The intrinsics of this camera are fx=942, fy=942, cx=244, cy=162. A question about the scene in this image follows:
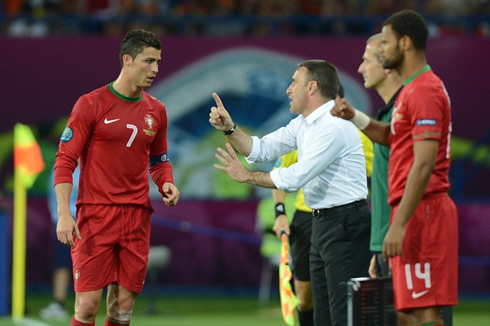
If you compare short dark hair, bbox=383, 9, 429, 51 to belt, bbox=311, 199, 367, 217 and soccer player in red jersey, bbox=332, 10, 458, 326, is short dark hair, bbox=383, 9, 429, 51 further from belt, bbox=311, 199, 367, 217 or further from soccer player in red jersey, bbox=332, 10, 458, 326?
belt, bbox=311, 199, 367, 217

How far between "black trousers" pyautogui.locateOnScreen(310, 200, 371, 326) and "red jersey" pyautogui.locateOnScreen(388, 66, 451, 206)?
1246 millimetres

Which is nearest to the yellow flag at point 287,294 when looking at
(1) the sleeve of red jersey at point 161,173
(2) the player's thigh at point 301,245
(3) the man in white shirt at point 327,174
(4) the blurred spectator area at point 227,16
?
(2) the player's thigh at point 301,245

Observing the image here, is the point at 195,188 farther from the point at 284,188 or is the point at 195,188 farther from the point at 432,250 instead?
the point at 432,250

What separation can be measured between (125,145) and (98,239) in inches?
27.0

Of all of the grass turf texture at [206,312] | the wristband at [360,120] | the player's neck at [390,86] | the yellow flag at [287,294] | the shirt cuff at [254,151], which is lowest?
the grass turf texture at [206,312]

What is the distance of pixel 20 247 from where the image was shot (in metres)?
10.8

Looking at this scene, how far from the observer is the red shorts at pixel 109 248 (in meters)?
6.54

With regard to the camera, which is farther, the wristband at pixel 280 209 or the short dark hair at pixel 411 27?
the wristband at pixel 280 209

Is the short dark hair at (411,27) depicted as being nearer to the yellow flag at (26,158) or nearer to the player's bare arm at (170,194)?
the player's bare arm at (170,194)

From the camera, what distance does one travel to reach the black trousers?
641 cm

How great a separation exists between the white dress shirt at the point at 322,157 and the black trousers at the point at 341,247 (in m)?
0.09

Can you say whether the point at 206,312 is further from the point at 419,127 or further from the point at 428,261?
the point at 419,127

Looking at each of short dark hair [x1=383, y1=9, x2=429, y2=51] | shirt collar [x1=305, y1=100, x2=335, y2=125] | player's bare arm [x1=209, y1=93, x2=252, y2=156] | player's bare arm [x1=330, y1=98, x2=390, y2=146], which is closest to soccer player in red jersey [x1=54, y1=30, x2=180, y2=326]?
player's bare arm [x1=209, y1=93, x2=252, y2=156]

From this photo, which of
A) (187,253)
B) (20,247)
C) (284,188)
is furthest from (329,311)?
(187,253)
